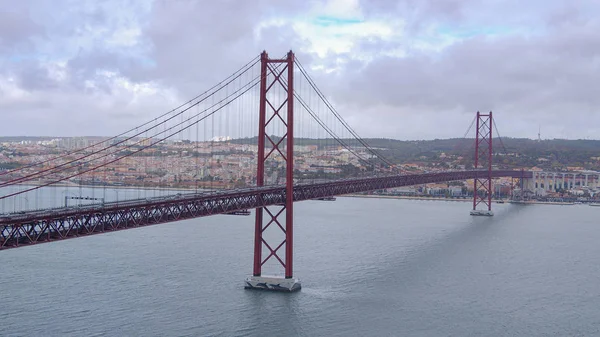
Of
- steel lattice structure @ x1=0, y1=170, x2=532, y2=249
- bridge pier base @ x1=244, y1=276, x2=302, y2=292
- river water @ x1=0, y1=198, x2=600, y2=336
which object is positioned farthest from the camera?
bridge pier base @ x1=244, y1=276, x2=302, y2=292

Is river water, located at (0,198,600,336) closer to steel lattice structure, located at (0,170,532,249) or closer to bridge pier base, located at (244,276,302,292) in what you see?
bridge pier base, located at (244,276,302,292)

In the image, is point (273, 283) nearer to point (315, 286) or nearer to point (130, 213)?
point (315, 286)

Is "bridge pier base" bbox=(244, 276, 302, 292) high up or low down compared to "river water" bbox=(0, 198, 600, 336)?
up

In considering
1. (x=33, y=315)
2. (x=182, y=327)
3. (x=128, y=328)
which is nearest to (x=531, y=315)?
(x=182, y=327)

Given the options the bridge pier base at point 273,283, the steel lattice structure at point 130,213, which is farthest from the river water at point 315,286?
the steel lattice structure at point 130,213

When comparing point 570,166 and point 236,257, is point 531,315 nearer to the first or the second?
point 236,257

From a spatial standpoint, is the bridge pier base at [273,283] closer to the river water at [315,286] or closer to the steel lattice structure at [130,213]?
the river water at [315,286]

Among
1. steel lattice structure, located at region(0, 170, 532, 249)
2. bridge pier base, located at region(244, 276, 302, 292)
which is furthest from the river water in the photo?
steel lattice structure, located at region(0, 170, 532, 249)
